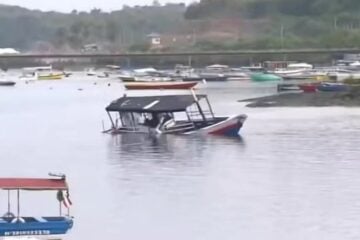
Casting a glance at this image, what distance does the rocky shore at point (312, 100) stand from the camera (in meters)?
58.1

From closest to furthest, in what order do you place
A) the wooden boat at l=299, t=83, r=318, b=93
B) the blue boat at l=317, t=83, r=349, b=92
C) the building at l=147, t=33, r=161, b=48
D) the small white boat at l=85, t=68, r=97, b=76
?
the blue boat at l=317, t=83, r=349, b=92, the wooden boat at l=299, t=83, r=318, b=93, the small white boat at l=85, t=68, r=97, b=76, the building at l=147, t=33, r=161, b=48

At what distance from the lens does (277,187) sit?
26.9m

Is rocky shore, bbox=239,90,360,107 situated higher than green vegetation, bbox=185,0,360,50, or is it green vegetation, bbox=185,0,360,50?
green vegetation, bbox=185,0,360,50

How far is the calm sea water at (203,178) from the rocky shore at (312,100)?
8.79 m

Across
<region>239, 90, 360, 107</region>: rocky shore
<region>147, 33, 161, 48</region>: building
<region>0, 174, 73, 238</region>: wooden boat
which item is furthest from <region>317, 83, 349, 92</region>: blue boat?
<region>147, 33, 161, 48</region>: building

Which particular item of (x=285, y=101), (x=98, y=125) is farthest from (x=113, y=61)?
(x=98, y=125)

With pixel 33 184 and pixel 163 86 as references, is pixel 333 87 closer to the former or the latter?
pixel 163 86

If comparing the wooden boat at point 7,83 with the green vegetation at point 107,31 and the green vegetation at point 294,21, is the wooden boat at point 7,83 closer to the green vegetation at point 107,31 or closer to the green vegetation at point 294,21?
the green vegetation at point 294,21

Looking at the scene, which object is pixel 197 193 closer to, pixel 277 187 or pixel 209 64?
pixel 277 187

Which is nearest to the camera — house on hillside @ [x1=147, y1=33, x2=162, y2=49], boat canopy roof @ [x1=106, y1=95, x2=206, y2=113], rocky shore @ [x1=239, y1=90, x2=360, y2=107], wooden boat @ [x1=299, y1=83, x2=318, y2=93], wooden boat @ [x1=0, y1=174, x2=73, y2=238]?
wooden boat @ [x1=0, y1=174, x2=73, y2=238]

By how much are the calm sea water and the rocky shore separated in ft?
28.9

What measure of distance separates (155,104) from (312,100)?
70.7 feet

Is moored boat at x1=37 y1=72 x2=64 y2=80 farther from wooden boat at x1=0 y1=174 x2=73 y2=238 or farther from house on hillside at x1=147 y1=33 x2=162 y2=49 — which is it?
wooden boat at x1=0 y1=174 x2=73 y2=238

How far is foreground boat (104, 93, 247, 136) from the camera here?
1587 inches
